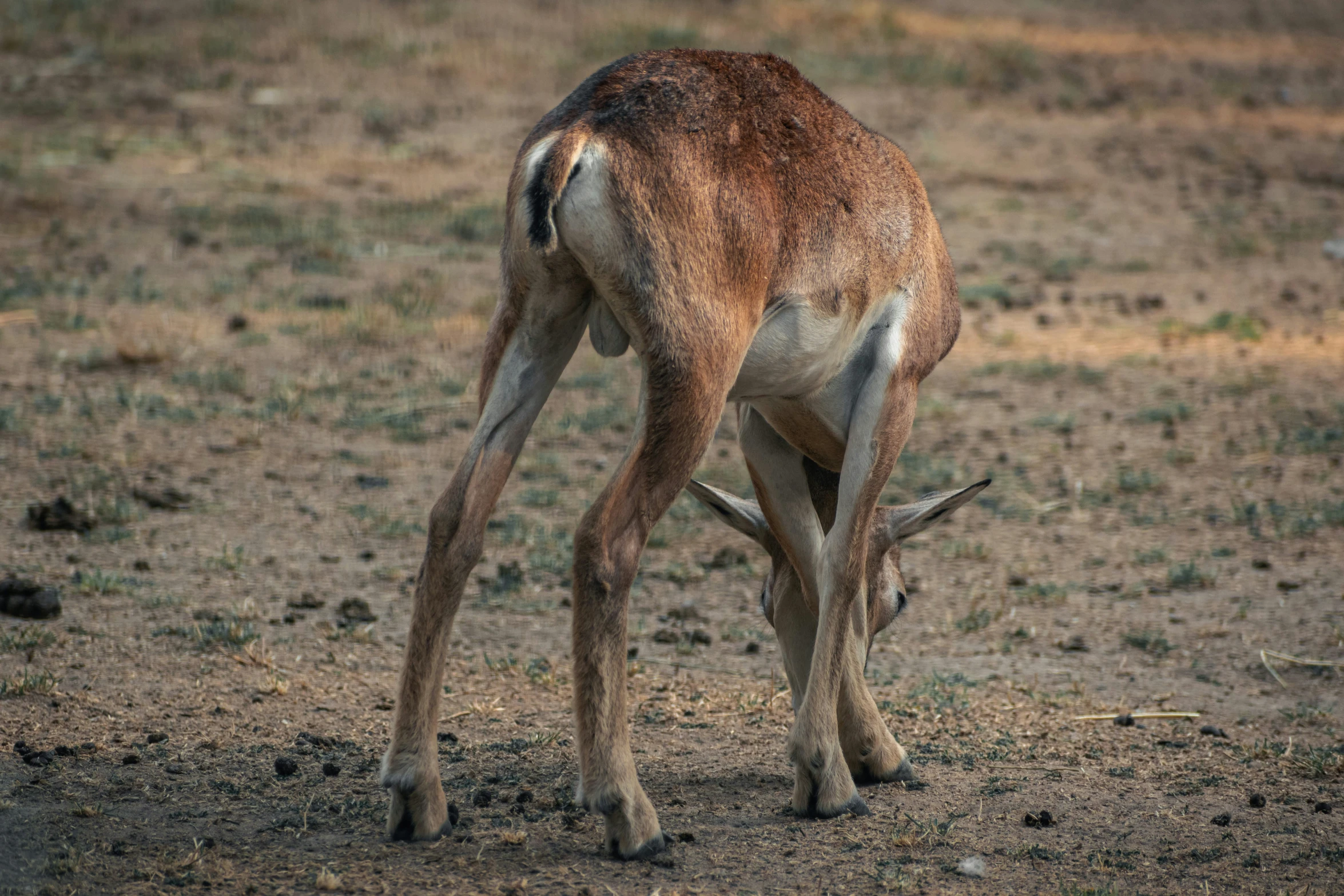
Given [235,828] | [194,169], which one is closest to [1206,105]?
[194,169]

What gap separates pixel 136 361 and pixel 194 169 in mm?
4994

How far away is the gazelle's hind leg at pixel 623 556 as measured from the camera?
3.74 meters

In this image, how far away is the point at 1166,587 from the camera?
6840 millimetres

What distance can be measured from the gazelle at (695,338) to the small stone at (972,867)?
18.2 inches

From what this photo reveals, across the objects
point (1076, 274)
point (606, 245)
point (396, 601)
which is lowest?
point (396, 601)

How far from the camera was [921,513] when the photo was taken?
4781mm

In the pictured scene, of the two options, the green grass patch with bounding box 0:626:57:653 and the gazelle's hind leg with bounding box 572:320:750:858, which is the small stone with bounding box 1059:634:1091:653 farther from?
the green grass patch with bounding box 0:626:57:653

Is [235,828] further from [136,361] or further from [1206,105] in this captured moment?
[1206,105]

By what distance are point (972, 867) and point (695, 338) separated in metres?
1.71

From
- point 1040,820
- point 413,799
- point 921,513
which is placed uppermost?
point 921,513

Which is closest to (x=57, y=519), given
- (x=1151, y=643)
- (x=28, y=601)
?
(x=28, y=601)

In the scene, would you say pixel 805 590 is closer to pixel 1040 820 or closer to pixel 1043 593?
pixel 1040 820

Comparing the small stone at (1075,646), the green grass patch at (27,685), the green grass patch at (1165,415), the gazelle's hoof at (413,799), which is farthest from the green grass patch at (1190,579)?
the green grass patch at (27,685)

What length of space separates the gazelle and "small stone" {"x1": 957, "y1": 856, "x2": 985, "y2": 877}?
46 cm
